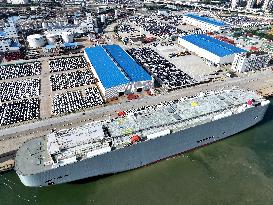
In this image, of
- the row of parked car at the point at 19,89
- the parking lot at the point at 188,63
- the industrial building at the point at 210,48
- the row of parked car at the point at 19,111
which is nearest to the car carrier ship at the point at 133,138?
the row of parked car at the point at 19,111

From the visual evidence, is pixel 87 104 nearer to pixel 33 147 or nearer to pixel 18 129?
pixel 18 129

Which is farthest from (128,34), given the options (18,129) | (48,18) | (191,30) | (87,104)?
(18,129)

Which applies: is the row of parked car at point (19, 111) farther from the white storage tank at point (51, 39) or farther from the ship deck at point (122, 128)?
the white storage tank at point (51, 39)

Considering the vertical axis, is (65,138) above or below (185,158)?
above

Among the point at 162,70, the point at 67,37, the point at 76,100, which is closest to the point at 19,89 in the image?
the point at 76,100

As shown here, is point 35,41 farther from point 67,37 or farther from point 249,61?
point 249,61
